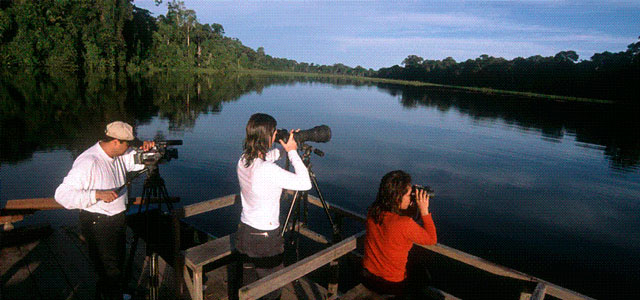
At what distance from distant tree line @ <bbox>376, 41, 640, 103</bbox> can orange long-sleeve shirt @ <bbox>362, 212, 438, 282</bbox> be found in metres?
69.0

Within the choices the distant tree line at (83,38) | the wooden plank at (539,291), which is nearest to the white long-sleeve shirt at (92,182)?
the wooden plank at (539,291)

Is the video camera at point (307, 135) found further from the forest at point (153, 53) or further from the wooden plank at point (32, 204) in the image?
the forest at point (153, 53)

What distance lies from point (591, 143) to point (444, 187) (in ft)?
50.6

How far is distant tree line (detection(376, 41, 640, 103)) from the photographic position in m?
55.6

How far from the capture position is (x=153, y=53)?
212 ft

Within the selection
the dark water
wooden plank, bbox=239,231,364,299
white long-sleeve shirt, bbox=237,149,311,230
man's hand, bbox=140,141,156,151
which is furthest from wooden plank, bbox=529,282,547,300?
the dark water

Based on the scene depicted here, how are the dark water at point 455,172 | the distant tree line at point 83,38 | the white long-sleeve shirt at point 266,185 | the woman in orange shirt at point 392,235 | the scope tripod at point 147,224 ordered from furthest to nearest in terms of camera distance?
the distant tree line at point 83,38
the dark water at point 455,172
the scope tripod at point 147,224
the woman in orange shirt at point 392,235
the white long-sleeve shirt at point 266,185

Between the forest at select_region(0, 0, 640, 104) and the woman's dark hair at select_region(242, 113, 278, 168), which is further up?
the forest at select_region(0, 0, 640, 104)

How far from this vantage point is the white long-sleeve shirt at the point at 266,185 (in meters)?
2.21

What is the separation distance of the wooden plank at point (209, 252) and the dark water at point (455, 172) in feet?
14.1

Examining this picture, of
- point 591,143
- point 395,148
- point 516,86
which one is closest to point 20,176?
point 395,148

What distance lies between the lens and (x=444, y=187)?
9852 millimetres

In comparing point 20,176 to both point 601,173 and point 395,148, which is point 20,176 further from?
point 601,173

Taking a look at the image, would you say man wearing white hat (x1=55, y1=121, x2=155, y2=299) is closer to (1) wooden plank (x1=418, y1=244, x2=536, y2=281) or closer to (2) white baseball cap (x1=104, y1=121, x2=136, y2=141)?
(2) white baseball cap (x1=104, y1=121, x2=136, y2=141)
